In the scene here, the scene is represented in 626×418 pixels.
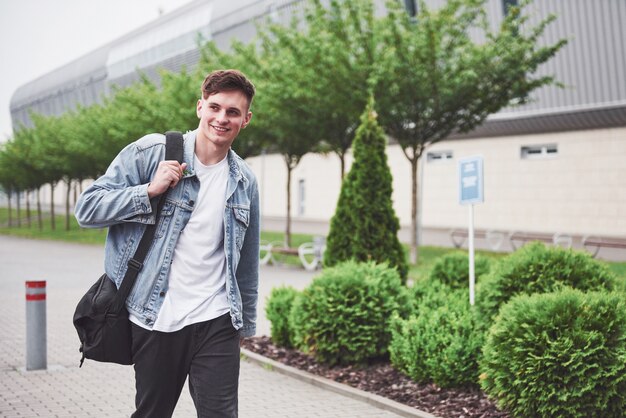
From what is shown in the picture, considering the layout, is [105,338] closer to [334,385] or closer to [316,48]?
[334,385]

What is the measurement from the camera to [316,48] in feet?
69.6

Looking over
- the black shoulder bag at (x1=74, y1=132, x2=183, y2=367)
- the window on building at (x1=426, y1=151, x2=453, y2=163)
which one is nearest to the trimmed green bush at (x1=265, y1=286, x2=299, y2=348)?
the black shoulder bag at (x1=74, y1=132, x2=183, y2=367)

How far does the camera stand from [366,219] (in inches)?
365

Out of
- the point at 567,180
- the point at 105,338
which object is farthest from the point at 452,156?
the point at 105,338

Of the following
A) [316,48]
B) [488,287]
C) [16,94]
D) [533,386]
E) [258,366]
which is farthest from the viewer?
[16,94]

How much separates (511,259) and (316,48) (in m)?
14.9

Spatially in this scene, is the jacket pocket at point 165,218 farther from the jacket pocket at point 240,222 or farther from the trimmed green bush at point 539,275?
the trimmed green bush at point 539,275

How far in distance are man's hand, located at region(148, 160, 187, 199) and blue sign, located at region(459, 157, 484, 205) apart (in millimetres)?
6458

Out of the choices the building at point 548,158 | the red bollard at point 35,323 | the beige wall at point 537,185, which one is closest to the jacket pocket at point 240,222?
the red bollard at point 35,323

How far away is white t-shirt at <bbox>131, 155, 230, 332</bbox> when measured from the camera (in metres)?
3.34

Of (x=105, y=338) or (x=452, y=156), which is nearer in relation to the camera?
(x=105, y=338)

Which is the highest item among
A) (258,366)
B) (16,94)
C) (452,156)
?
(16,94)

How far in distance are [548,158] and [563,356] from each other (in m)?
29.3

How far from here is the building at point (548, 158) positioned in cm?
2933
